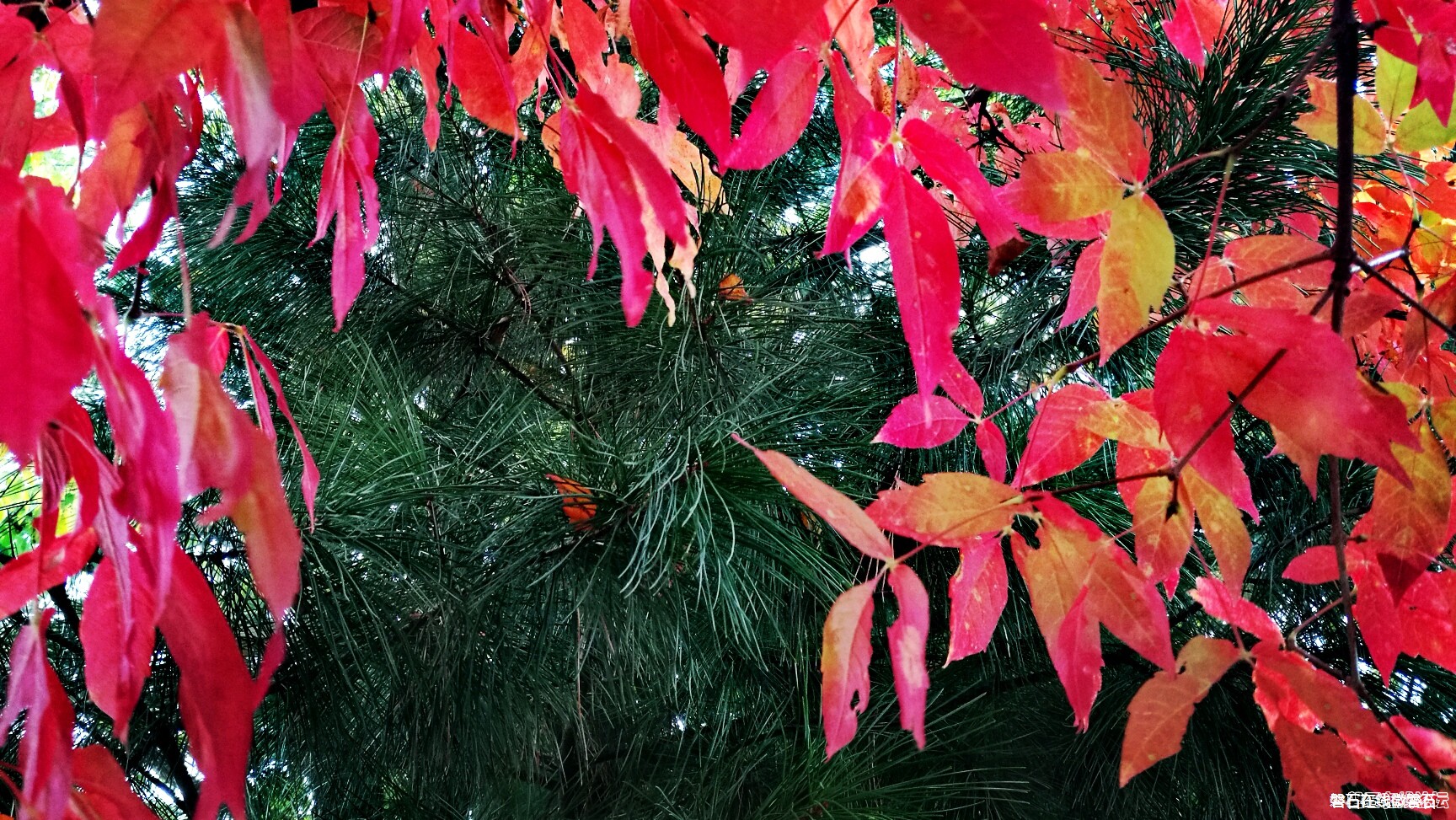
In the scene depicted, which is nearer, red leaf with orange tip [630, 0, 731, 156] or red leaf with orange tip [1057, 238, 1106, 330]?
red leaf with orange tip [630, 0, 731, 156]

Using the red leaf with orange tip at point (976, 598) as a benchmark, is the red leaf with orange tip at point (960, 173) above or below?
above

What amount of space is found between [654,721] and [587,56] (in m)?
0.53

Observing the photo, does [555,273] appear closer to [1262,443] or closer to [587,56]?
[587,56]

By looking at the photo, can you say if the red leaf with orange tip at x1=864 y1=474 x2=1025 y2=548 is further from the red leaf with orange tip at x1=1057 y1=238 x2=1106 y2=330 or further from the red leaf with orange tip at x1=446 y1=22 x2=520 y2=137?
the red leaf with orange tip at x1=446 y1=22 x2=520 y2=137

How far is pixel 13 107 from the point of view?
25 centimetres

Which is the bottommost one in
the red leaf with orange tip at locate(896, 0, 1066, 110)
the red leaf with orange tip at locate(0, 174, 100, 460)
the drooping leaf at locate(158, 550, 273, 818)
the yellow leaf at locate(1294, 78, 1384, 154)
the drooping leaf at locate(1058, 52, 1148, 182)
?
the drooping leaf at locate(158, 550, 273, 818)

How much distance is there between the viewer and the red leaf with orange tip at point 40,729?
0.66ft

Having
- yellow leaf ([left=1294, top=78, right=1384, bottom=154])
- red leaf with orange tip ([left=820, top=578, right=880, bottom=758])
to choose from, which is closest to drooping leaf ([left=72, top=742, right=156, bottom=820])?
red leaf with orange tip ([left=820, top=578, right=880, bottom=758])

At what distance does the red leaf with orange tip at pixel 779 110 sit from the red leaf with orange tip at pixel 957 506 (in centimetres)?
13

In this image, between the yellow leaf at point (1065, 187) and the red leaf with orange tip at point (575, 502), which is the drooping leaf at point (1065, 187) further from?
the red leaf with orange tip at point (575, 502)

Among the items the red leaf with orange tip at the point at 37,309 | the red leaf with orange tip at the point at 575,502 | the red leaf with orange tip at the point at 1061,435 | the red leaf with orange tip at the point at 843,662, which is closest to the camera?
the red leaf with orange tip at the point at 37,309

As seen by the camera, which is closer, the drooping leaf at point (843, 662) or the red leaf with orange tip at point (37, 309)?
the red leaf with orange tip at point (37, 309)

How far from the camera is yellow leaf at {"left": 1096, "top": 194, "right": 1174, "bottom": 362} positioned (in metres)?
0.26

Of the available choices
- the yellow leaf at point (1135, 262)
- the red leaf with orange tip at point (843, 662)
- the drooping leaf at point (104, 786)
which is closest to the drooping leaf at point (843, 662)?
the red leaf with orange tip at point (843, 662)
